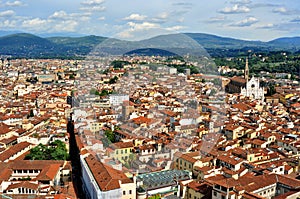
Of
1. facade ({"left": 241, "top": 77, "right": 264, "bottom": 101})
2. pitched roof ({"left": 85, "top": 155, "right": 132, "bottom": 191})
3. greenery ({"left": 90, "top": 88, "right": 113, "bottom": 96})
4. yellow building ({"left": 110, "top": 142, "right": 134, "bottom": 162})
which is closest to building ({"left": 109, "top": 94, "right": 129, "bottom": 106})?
greenery ({"left": 90, "top": 88, "right": 113, "bottom": 96})

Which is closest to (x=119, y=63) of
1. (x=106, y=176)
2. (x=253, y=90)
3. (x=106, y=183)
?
(x=106, y=176)

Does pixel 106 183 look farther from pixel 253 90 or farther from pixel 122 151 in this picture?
pixel 253 90

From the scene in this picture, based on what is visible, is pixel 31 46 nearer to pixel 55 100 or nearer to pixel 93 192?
pixel 55 100

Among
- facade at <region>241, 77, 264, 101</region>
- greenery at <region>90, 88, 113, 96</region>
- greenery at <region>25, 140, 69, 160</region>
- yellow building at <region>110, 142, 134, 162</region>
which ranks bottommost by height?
greenery at <region>25, 140, 69, 160</region>

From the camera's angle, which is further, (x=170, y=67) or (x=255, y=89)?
(x=255, y=89)

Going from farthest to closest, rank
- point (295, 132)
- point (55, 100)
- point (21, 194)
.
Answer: point (55, 100)
point (295, 132)
point (21, 194)

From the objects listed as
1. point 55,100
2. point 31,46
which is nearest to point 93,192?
point 55,100

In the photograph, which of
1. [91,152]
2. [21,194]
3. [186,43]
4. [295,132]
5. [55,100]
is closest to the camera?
[186,43]

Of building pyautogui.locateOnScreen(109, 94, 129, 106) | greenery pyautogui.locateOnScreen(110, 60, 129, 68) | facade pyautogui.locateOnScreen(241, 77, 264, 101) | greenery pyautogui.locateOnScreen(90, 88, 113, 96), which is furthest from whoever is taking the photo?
facade pyautogui.locateOnScreen(241, 77, 264, 101)

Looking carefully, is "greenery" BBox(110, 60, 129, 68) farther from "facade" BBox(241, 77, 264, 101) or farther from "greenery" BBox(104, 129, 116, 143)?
"facade" BBox(241, 77, 264, 101)

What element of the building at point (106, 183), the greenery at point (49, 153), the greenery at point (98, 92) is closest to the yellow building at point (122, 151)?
the building at point (106, 183)

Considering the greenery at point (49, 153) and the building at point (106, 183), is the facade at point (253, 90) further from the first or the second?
the building at point (106, 183)
